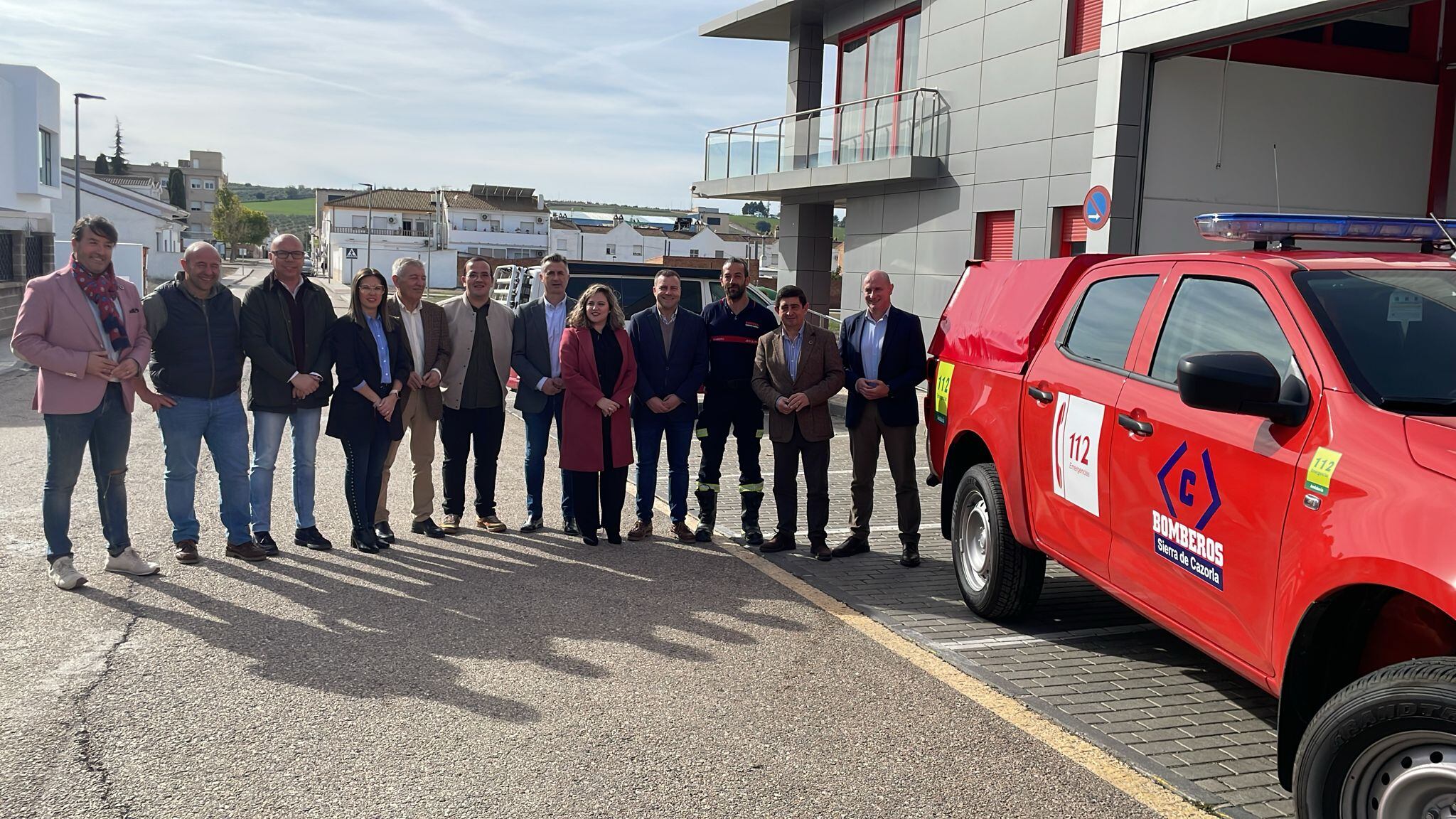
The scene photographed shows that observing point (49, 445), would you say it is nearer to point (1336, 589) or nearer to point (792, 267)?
point (1336, 589)

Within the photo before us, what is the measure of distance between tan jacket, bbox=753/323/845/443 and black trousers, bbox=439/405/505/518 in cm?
192

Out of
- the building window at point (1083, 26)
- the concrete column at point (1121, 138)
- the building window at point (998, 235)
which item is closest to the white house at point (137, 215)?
the building window at point (998, 235)

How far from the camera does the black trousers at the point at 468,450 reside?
7.96 metres

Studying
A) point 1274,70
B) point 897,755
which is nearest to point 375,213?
point 1274,70

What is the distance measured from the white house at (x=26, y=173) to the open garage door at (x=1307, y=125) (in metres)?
28.8

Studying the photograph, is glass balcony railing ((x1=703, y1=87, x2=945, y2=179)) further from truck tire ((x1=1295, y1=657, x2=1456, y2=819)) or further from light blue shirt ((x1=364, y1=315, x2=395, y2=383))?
truck tire ((x1=1295, y1=657, x2=1456, y2=819))

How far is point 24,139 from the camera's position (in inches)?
1352

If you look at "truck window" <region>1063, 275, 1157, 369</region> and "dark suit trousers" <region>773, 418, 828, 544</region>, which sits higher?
"truck window" <region>1063, 275, 1157, 369</region>

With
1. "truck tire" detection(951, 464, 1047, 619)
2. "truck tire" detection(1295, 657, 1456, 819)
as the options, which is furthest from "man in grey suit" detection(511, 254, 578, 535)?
"truck tire" detection(1295, 657, 1456, 819)

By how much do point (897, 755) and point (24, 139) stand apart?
3828cm

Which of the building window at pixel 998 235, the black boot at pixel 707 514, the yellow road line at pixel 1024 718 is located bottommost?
the yellow road line at pixel 1024 718

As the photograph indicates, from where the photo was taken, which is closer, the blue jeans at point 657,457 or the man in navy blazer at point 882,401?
the man in navy blazer at point 882,401

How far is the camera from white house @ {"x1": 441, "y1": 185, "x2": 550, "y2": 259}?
107m

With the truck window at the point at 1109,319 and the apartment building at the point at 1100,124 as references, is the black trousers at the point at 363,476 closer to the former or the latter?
the truck window at the point at 1109,319
